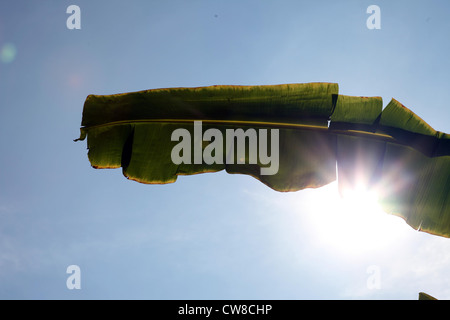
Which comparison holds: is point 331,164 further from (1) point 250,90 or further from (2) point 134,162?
(2) point 134,162

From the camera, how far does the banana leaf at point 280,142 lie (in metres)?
2.16

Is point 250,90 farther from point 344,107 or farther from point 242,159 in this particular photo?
point 344,107

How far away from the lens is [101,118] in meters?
2.28

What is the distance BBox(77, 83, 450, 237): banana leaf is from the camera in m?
2.16

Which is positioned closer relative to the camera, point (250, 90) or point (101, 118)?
point (250, 90)

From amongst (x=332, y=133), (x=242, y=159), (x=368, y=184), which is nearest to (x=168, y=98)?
(x=242, y=159)

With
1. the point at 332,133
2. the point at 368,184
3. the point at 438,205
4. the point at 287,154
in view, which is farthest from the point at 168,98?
the point at 438,205

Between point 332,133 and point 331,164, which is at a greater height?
point 332,133

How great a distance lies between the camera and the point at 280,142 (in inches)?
90.5

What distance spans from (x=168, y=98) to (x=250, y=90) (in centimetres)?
60

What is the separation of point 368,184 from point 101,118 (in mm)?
2126
